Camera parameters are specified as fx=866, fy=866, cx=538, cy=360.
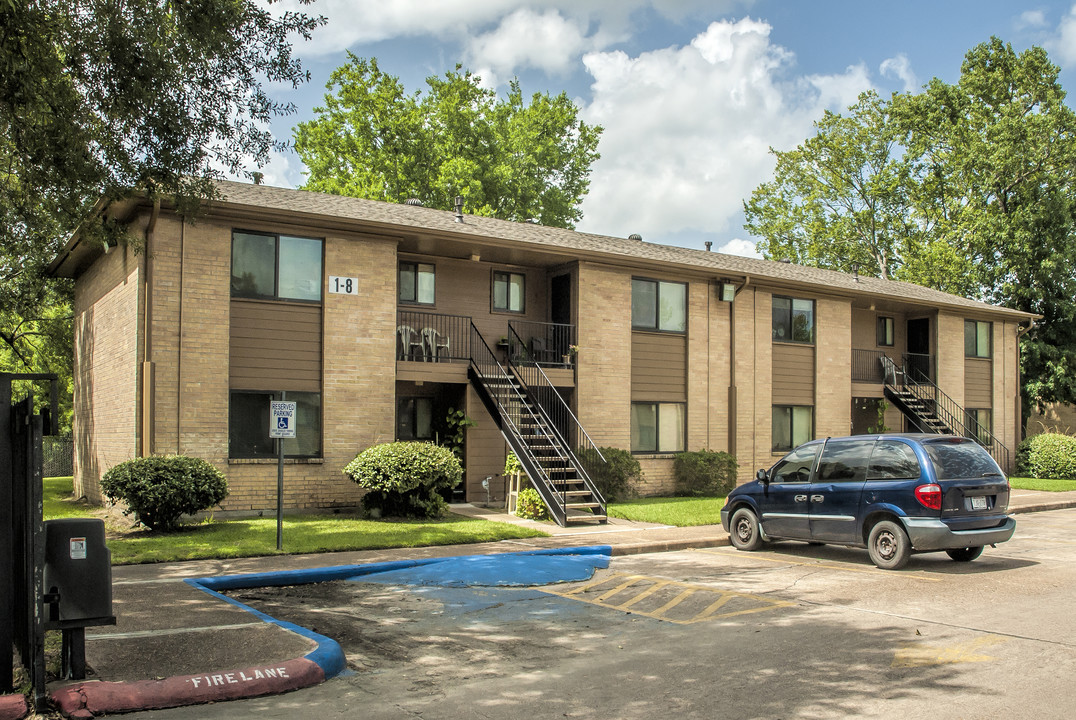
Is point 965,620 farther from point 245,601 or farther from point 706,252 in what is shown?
point 706,252

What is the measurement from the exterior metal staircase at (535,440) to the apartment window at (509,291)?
1222 mm

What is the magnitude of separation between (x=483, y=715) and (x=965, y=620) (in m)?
5.24

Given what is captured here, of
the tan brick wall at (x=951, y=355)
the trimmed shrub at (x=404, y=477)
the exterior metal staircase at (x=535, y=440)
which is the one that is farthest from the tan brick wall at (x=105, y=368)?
the tan brick wall at (x=951, y=355)

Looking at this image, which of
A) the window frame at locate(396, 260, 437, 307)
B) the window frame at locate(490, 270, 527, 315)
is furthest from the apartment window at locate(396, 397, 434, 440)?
the window frame at locate(490, 270, 527, 315)

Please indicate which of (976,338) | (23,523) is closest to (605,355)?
(23,523)

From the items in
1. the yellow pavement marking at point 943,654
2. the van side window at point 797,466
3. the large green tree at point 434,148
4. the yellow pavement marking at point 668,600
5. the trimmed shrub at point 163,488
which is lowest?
the yellow pavement marking at point 668,600

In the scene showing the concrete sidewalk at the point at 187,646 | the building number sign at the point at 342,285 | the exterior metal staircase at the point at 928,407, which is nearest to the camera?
the concrete sidewalk at the point at 187,646

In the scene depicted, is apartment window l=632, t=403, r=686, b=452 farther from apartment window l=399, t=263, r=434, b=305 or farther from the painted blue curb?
the painted blue curb

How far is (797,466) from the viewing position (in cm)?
1289

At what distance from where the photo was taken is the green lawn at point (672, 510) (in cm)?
1655

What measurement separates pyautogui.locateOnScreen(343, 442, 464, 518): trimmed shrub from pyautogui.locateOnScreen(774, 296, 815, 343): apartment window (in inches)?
476

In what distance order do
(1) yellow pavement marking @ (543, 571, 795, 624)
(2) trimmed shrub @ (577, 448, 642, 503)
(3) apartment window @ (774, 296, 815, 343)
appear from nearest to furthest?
(1) yellow pavement marking @ (543, 571, 795, 624), (2) trimmed shrub @ (577, 448, 642, 503), (3) apartment window @ (774, 296, 815, 343)

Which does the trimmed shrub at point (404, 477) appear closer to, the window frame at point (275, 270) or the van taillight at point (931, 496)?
the window frame at point (275, 270)

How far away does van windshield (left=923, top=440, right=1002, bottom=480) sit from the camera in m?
11.3
